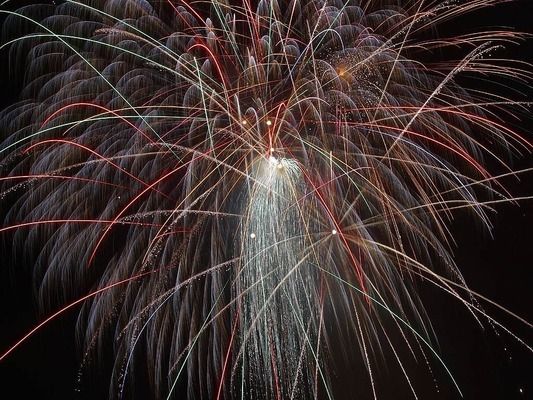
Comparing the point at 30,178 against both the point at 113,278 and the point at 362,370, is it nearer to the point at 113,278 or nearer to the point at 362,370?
the point at 113,278

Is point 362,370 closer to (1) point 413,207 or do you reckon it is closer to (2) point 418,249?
(2) point 418,249

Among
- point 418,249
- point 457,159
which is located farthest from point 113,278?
point 457,159

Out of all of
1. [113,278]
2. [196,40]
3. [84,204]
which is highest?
[196,40]

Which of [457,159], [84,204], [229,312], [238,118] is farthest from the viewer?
[457,159]

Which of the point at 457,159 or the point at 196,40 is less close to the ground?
the point at 196,40

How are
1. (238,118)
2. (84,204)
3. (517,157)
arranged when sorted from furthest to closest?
(517,157)
(84,204)
(238,118)

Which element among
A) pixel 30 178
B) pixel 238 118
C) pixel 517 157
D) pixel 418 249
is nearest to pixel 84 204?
pixel 30 178

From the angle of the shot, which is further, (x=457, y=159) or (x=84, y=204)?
(x=457, y=159)
